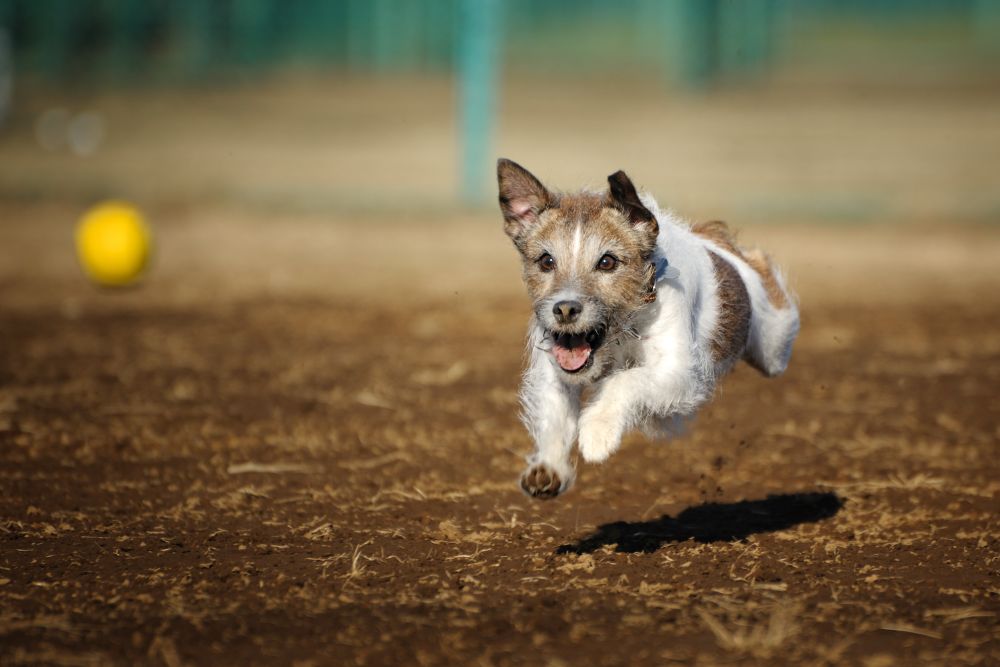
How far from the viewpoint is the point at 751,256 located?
7.20 m

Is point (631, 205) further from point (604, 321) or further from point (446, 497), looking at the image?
point (446, 497)

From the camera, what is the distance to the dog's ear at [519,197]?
5930 mm

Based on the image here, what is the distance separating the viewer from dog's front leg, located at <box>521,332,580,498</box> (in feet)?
18.0

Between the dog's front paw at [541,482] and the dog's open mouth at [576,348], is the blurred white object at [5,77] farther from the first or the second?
the dog's front paw at [541,482]

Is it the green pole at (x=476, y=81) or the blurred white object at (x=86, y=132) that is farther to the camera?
the blurred white object at (x=86, y=132)

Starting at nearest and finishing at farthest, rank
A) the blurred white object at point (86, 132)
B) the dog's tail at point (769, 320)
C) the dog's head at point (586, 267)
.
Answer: the dog's head at point (586, 267), the dog's tail at point (769, 320), the blurred white object at point (86, 132)

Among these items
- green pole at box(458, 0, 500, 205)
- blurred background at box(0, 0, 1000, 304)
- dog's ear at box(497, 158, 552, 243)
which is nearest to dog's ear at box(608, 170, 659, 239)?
dog's ear at box(497, 158, 552, 243)

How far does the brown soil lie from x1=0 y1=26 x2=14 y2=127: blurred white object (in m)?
16.2

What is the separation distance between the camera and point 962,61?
42469 mm

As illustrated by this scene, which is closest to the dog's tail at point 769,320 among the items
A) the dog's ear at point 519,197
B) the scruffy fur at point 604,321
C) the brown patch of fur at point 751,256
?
the brown patch of fur at point 751,256

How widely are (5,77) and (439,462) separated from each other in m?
24.7

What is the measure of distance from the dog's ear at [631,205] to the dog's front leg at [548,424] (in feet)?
2.22

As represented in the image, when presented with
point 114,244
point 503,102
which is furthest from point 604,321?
point 503,102

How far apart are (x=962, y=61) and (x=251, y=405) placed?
38.1 metres
